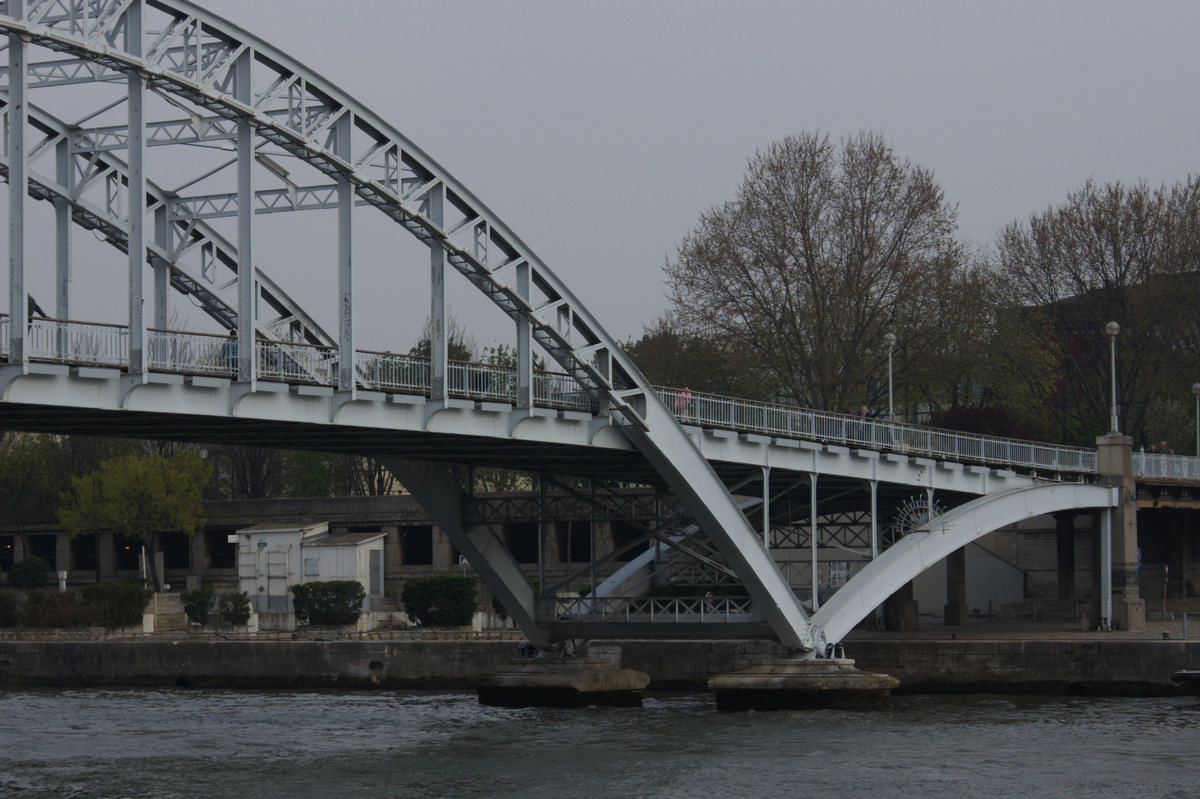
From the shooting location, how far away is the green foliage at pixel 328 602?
61.6 metres

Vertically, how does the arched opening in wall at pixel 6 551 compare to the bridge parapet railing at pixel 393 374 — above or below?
below

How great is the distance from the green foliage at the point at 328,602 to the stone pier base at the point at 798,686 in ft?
70.8

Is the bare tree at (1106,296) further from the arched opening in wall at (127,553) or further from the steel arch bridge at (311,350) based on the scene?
the arched opening in wall at (127,553)

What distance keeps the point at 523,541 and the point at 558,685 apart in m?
30.8

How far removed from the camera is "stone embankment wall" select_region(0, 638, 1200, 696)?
1762 inches

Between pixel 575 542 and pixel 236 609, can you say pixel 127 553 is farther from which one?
pixel 575 542

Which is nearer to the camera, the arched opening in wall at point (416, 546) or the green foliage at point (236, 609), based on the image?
the green foliage at point (236, 609)

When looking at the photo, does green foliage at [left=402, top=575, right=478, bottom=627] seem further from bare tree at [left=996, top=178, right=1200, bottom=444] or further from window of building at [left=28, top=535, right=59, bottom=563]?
window of building at [left=28, top=535, right=59, bottom=563]

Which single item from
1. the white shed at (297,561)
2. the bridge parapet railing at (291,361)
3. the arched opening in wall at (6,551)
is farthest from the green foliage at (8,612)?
the bridge parapet railing at (291,361)

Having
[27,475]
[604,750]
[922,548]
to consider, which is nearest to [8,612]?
[27,475]

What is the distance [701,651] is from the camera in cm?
4934

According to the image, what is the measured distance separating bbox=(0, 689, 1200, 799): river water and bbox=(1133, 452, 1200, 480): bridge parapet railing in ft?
46.9

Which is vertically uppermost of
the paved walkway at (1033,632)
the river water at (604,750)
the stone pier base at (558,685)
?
the paved walkway at (1033,632)

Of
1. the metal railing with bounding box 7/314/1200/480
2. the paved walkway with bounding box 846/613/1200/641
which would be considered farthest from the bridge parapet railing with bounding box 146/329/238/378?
the paved walkway with bounding box 846/613/1200/641
